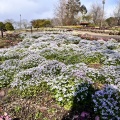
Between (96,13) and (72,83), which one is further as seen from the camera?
(96,13)

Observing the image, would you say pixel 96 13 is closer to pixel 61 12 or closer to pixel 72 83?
pixel 61 12

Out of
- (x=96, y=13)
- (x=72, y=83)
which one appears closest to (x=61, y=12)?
(x=96, y=13)

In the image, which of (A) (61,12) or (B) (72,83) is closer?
(B) (72,83)

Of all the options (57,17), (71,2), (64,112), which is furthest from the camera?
(71,2)

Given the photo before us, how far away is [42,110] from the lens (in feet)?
19.6

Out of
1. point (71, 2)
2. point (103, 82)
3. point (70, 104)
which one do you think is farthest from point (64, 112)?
point (71, 2)

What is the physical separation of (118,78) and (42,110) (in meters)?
2.47

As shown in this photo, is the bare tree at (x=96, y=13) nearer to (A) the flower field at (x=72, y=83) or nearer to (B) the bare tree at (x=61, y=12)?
(B) the bare tree at (x=61, y=12)

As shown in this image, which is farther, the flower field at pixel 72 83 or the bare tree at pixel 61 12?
the bare tree at pixel 61 12

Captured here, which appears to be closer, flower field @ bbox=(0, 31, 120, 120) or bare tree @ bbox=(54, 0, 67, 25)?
flower field @ bbox=(0, 31, 120, 120)

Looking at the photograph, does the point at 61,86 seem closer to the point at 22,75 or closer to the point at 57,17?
the point at 22,75

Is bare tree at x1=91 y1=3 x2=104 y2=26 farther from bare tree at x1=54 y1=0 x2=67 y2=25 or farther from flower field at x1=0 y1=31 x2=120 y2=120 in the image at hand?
flower field at x1=0 y1=31 x2=120 y2=120

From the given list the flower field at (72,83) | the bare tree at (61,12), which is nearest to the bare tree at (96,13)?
the bare tree at (61,12)


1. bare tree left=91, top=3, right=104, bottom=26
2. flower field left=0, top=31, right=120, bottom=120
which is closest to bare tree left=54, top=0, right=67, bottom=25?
bare tree left=91, top=3, right=104, bottom=26
